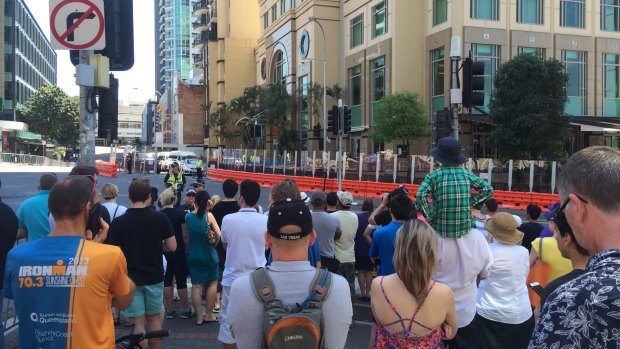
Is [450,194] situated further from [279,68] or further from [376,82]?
[279,68]

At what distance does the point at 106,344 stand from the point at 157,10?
172758 millimetres

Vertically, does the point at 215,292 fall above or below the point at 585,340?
below

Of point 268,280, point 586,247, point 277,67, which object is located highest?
point 277,67

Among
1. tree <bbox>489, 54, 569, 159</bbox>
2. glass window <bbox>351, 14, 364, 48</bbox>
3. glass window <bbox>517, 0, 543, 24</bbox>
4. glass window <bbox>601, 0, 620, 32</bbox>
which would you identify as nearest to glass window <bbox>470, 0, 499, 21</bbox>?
glass window <bbox>517, 0, 543, 24</bbox>

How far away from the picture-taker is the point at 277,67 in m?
61.5

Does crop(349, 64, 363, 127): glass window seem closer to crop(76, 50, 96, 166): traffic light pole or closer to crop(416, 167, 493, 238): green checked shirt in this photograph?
crop(76, 50, 96, 166): traffic light pole

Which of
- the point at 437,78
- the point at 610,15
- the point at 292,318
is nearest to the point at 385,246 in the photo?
the point at 292,318

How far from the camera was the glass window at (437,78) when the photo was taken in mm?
36719

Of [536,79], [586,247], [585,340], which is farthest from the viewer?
[536,79]

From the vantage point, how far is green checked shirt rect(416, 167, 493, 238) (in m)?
4.29

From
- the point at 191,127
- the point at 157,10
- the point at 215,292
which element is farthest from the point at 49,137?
the point at 157,10

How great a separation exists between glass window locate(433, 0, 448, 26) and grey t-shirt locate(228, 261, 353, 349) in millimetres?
36115

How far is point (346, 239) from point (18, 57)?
80.4 m

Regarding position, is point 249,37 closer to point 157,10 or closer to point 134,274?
point 134,274
